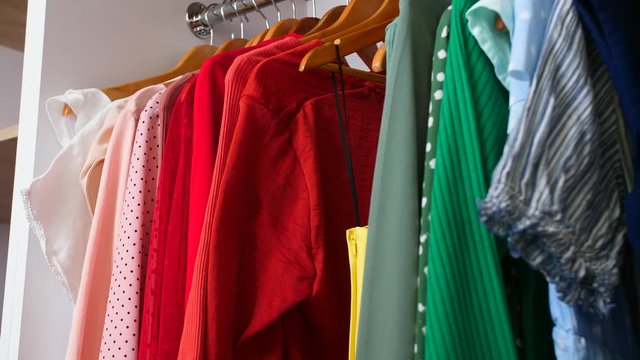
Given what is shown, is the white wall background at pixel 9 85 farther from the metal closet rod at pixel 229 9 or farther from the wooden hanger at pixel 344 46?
the wooden hanger at pixel 344 46

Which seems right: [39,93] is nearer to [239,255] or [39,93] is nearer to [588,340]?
[239,255]

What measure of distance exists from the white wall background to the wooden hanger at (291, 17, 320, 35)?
953 millimetres

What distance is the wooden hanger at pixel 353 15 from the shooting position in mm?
879

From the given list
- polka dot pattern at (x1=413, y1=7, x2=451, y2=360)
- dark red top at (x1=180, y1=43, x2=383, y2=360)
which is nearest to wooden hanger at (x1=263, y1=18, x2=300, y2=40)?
dark red top at (x1=180, y1=43, x2=383, y2=360)

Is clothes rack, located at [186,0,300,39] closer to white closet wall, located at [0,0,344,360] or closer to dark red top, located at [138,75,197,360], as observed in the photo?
white closet wall, located at [0,0,344,360]

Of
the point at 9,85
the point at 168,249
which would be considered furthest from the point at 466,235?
the point at 9,85

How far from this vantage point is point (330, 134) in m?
0.78

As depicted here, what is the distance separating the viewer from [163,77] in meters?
1.06

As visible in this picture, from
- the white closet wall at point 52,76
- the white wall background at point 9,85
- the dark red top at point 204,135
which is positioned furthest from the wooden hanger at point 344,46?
the white wall background at point 9,85

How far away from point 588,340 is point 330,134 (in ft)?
1.46

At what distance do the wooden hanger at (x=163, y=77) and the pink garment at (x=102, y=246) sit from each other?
0.16m

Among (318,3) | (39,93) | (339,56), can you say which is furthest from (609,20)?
(318,3)

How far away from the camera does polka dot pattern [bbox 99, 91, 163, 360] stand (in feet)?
2.40

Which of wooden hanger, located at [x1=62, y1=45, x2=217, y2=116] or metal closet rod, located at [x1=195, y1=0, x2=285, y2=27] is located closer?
wooden hanger, located at [x1=62, y1=45, x2=217, y2=116]
